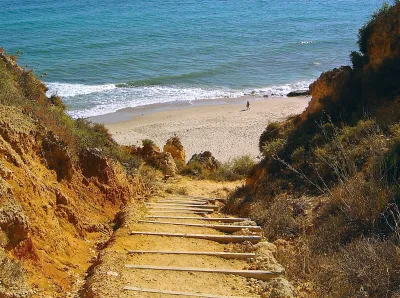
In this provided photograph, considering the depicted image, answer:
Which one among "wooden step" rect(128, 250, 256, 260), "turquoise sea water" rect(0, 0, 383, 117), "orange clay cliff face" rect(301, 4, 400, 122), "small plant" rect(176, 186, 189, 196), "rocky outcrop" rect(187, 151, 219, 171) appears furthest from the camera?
"turquoise sea water" rect(0, 0, 383, 117)

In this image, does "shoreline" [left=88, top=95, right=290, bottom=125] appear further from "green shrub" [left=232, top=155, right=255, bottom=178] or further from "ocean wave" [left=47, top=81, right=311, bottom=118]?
"green shrub" [left=232, top=155, right=255, bottom=178]

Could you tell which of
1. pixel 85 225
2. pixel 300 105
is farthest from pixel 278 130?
pixel 300 105

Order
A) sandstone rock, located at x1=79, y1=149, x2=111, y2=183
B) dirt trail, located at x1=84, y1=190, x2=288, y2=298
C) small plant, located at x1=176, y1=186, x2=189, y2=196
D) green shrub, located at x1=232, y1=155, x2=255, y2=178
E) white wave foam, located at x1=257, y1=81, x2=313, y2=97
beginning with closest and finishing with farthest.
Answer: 1. dirt trail, located at x1=84, y1=190, x2=288, y2=298
2. sandstone rock, located at x1=79, y1=149, x2=111, y2=183
3. small plant, located at x1=176, y1=186, x2=189, y2=196
4. green shrub, located at x1=232, y1=155, x2=255, y2=178
5. white wave foam, located at x1=257, y1=81, x2=313, y2=97

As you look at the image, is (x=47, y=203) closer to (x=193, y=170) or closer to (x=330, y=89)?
(x=330, y=89)

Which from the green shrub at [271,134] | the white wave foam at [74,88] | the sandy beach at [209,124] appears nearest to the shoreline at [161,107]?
the sandy beach at [209,124]

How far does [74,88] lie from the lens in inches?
1613

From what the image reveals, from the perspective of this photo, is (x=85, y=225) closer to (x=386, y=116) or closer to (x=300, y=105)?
(x=386, y=116)

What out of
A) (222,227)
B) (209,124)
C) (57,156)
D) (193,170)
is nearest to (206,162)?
(193,170)

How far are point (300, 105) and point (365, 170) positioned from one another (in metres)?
30.3

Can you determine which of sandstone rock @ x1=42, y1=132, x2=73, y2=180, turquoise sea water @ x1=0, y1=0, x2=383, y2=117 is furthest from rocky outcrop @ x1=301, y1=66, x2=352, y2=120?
turquoise sea water @ x1=0, y1=0, x2=383, y2=117

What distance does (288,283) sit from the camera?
6461 millimetres

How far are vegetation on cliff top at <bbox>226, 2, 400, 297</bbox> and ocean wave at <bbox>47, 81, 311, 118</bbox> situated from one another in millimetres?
22542

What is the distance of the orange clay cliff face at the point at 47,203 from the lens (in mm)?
6367

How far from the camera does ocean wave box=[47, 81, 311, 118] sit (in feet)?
123
